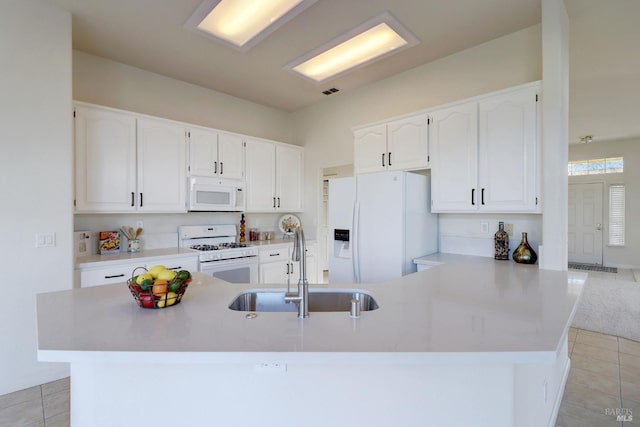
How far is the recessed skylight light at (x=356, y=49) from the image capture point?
2.28 meters

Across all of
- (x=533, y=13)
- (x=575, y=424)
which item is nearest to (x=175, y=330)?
(x=575, y=424)

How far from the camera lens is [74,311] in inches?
50.5

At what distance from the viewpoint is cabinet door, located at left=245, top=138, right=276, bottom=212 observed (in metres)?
4.07

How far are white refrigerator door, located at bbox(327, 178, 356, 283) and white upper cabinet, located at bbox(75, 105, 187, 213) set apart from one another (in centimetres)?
170

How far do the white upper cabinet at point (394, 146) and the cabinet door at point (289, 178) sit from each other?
1.32 metres

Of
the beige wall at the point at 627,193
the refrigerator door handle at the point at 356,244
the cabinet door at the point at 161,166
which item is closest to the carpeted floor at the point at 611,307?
the beige wall at the point at 627,193

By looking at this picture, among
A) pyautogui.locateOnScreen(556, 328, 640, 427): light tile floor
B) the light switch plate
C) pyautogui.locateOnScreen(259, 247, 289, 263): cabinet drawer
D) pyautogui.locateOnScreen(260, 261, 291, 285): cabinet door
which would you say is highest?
the light switch plate

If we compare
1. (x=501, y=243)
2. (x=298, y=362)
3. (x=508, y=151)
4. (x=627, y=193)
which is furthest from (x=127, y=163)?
(x=627, y=193)

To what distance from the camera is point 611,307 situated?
13.8 ft

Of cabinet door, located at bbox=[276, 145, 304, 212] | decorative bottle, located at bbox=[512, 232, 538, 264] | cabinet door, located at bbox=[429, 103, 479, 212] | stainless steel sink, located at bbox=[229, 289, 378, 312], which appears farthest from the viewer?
cabinet door, located at bbox=[276, 145, 304, 212]

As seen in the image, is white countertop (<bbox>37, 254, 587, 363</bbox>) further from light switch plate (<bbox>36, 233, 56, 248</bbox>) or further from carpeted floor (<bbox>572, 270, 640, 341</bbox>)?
carpeted floor (<bbox>572, 270, 640, 341</bbox>)

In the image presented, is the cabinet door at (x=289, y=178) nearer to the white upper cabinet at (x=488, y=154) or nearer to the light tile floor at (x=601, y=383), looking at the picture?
the white upper cabinet at (x=488, y=154)

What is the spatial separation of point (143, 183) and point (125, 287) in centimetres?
182

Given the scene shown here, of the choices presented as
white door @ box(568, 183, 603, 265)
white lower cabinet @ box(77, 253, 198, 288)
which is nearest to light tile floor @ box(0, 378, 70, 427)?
white lower cabinet @ box(77, 253, 198, 288)
